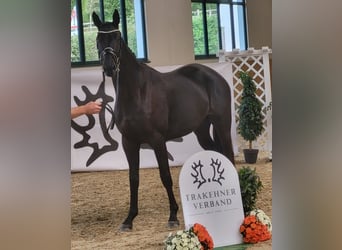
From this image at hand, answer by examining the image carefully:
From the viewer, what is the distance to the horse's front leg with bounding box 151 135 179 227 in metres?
1.13

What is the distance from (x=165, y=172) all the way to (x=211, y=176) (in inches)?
6.2

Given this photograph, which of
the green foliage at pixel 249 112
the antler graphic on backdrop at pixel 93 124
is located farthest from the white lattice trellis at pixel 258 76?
the antler graphic on backdrop at pixel 93 124

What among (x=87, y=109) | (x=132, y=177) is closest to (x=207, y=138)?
(x=132, y=177)

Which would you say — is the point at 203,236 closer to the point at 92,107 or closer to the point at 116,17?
the point at 92,107

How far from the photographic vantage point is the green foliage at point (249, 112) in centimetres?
123

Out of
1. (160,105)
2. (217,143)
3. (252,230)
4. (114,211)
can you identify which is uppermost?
(160,105)

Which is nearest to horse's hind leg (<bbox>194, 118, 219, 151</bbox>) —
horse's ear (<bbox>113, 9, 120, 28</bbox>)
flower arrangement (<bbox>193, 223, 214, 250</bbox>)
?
flower arrangement (<bbox>193, 223, 214, 250</bbox>)

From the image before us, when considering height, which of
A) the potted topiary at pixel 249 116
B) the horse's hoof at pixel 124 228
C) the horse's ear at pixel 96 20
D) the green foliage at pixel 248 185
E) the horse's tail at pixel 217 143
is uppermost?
the horse's ear at pixel 96 20

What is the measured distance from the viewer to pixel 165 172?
3.76 ft

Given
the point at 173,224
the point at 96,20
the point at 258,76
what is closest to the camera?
the point at 96,20

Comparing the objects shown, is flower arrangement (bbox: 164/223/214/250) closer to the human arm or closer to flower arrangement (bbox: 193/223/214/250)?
flower arrangement (bbox: 193/223/214/250)

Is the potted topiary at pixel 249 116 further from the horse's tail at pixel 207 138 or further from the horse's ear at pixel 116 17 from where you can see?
the horse's ear at pixel 116 17
